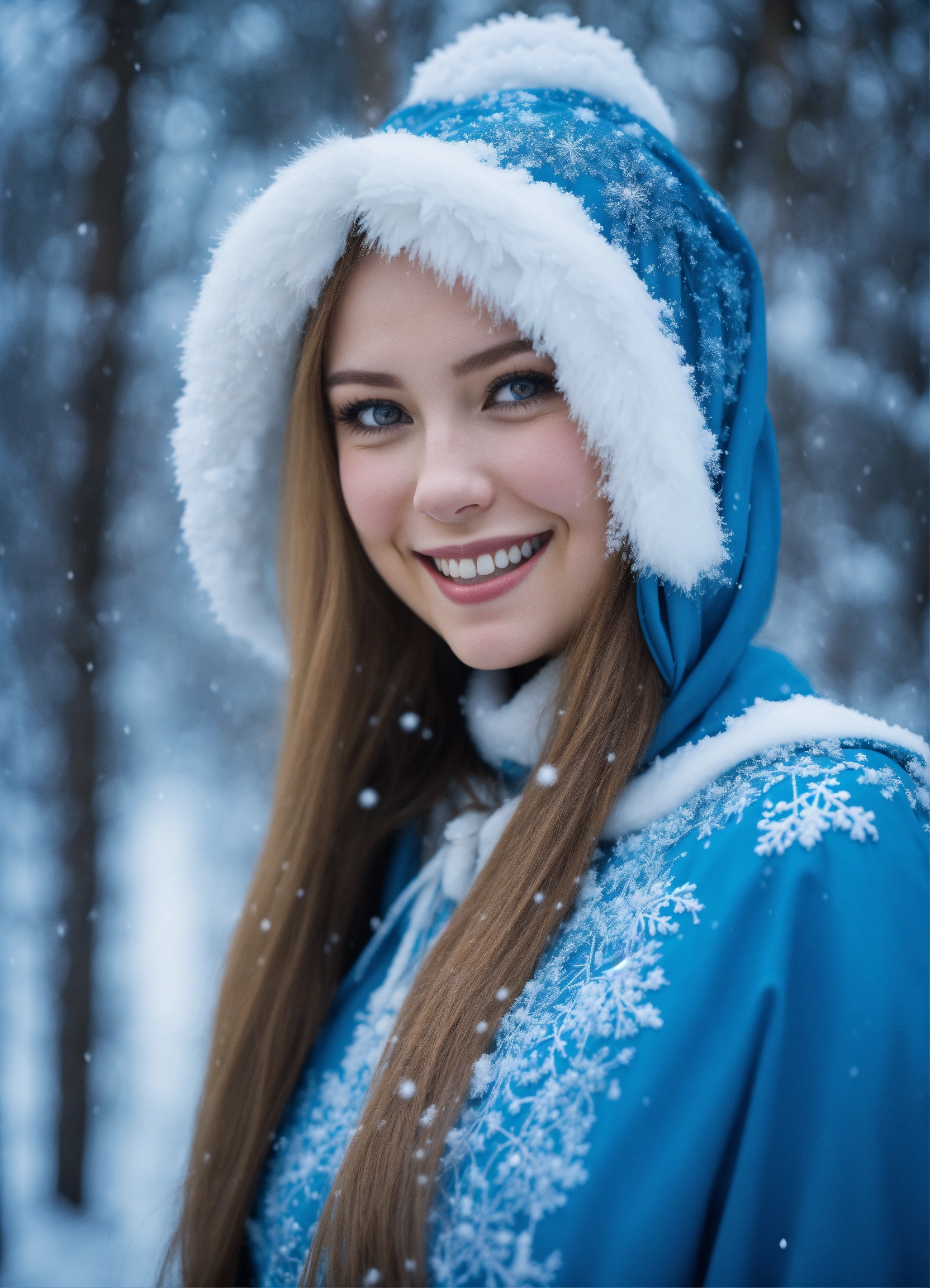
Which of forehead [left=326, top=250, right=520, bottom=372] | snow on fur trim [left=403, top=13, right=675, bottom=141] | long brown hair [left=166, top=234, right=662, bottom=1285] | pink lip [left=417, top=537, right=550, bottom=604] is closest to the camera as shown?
long brown hair [left=166, top=234, right=662, bottom=1285]

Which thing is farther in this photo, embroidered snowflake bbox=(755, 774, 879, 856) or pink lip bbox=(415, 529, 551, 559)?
pink lip bbox=(415, 529, 551, 559)

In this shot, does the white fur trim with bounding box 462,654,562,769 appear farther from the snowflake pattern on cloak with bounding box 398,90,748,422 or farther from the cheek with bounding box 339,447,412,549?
the snowflake pattern on cloak with bounding box 398,90,748,422

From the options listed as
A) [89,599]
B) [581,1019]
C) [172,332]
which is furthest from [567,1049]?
[172,332]

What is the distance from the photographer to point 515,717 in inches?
55.6

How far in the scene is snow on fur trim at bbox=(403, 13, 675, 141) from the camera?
4.65 feet

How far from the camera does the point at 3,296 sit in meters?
2.99

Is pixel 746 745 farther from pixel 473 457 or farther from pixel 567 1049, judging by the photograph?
pixel 473 457

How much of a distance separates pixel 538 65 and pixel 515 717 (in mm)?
1191

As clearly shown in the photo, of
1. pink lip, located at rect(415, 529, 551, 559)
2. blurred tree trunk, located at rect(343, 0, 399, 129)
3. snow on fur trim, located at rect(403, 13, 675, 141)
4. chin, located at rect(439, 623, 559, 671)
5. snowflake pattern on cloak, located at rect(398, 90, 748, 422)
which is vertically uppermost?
blurred tree trunk, located at rect(343, 0, 399, 129)

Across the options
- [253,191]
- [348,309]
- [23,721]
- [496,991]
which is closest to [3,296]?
[253,191]

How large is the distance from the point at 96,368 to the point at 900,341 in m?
3.12

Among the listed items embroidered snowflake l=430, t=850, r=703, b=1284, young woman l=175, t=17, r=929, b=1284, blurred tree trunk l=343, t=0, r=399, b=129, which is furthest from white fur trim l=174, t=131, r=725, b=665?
blurred tree trunk l=343, t=0, r=399, b=129

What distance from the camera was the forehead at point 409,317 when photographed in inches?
46.1

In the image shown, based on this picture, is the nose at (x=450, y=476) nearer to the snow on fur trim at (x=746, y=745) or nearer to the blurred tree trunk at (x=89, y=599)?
the snow on fur trim at (x=746, y=745)
